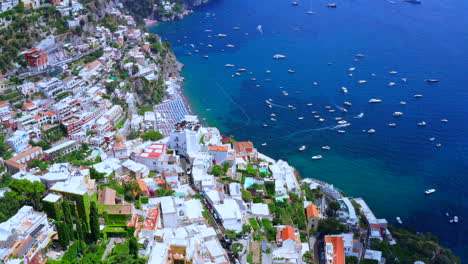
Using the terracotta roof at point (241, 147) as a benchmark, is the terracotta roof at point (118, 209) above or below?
above

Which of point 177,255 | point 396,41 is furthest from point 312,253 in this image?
point 396,41

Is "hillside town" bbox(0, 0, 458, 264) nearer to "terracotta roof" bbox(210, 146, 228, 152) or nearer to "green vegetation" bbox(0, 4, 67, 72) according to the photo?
"terracotta roof" bbox(210, 146, 228, 152)

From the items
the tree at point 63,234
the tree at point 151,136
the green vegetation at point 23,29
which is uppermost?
the green vegetation at point 23,29

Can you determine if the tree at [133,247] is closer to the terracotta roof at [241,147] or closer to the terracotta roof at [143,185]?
the terracotta roof at [143,185]

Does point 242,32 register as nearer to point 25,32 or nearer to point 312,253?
point 25,32

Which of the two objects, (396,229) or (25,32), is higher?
(25,32)

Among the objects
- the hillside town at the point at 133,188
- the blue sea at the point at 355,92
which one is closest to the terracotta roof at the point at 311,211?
the hillside town at the point at 133,188
